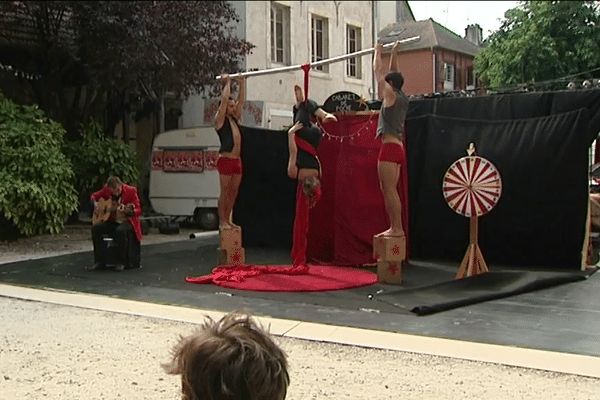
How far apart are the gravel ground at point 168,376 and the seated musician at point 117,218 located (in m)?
2.91

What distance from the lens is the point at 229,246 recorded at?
28.6 feet

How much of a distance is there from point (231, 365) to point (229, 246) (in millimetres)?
7154

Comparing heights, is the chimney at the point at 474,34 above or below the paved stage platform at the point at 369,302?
above

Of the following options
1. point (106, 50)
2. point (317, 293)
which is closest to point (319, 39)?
point (106, 50)

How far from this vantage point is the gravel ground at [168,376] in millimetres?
4062

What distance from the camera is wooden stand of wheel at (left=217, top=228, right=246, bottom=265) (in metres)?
8.65

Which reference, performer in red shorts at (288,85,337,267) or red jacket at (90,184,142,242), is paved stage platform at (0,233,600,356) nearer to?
red jacket at (90,184,142,242)

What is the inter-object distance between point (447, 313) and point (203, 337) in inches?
191

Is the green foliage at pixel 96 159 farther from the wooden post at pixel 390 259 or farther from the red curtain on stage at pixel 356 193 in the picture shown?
the wooden post at pixel 390 259

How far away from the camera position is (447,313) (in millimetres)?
6176

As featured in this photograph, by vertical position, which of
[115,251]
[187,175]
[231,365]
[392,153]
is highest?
[392,153]

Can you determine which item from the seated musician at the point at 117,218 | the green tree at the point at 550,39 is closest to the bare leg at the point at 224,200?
the seated musician at the point at 117,218

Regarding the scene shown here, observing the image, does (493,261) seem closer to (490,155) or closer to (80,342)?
(490,155)

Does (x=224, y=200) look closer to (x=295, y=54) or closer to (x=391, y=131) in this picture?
(x=391, y=131)
